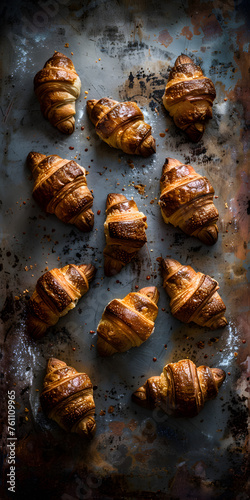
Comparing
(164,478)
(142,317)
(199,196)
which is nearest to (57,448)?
(164,478)

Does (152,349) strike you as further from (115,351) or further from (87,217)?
(87,217)

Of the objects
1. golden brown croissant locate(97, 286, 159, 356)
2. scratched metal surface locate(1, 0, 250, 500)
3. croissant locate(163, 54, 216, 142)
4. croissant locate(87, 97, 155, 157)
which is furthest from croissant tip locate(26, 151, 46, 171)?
golden brown croissant locate(97, 286, 159, 356)

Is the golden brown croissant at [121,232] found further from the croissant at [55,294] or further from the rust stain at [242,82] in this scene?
the rust stain at [242,82]

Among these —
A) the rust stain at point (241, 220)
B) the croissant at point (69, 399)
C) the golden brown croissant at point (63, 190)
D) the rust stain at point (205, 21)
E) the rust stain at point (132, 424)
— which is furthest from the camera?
the rust stain at point (205, 21)

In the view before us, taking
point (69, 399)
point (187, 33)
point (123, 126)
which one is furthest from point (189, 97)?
point (69, 399)

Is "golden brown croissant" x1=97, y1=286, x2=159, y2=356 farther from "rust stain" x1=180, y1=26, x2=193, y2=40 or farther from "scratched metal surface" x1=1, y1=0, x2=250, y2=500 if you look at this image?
"rust stain" x1=180, y1=26, x2=193, y2=40

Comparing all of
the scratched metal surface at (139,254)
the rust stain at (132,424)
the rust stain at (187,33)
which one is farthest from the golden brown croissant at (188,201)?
the rust stain at (132,424)
